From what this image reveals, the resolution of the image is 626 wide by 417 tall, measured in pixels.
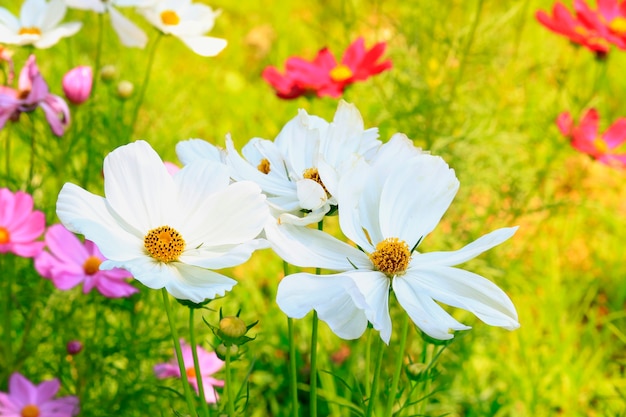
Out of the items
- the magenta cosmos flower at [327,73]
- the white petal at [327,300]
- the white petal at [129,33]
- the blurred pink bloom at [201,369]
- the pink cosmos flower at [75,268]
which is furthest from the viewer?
the magenta cosmos flower at [327,73]

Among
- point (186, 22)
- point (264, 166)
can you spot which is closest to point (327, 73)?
point (186, 22)

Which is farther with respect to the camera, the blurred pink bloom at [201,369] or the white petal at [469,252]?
the blurred pink bloom at [201,369]

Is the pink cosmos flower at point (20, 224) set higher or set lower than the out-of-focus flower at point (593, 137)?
lower

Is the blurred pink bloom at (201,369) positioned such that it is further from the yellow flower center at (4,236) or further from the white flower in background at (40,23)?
the white flower in background at (40,23)

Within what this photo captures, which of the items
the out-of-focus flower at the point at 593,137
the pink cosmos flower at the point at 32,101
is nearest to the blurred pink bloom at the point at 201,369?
the pink cosmos flower at the point at 32,101

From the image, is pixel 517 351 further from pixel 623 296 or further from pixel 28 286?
pixel 28 286

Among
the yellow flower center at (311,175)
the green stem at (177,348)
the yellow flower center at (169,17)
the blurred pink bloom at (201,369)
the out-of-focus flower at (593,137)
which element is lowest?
the blurred pink bloom at (201,369)

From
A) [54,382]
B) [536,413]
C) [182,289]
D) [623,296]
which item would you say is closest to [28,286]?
[54,382]
